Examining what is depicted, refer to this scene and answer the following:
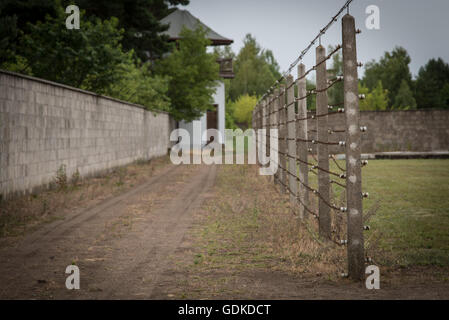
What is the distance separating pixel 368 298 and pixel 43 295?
8.09 ft

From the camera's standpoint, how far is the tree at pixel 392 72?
7356cm

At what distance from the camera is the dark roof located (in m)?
35.5

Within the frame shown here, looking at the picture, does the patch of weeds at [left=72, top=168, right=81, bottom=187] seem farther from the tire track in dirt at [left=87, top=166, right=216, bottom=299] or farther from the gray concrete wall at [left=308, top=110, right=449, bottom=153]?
the gray concrete wall at [left=308, top=110, right=449, bottom=153]

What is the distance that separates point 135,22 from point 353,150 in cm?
2477

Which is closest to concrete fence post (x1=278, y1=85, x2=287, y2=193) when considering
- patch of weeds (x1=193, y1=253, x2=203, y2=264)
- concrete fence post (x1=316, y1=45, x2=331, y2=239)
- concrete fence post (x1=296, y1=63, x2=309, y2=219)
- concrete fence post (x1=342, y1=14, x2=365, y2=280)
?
concrete fence post (x1=296, y1=63, x2=309, y2=219)

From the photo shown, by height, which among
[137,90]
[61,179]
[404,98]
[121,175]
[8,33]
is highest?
[404,98]

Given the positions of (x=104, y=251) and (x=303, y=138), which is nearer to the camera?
(x=104, y=251)

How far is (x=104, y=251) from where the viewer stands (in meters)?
5.27

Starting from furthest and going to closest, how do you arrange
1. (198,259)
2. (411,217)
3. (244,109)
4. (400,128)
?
(244,109), (400,128), (411,217), (198,259)

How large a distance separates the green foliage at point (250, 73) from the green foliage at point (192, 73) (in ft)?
140

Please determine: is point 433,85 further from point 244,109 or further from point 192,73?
point 192,73

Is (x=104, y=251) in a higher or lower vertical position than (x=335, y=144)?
lower

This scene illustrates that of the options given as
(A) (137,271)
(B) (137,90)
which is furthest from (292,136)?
(B) (137,90)

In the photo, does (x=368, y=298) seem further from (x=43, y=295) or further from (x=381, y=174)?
(x=381, y=174)
